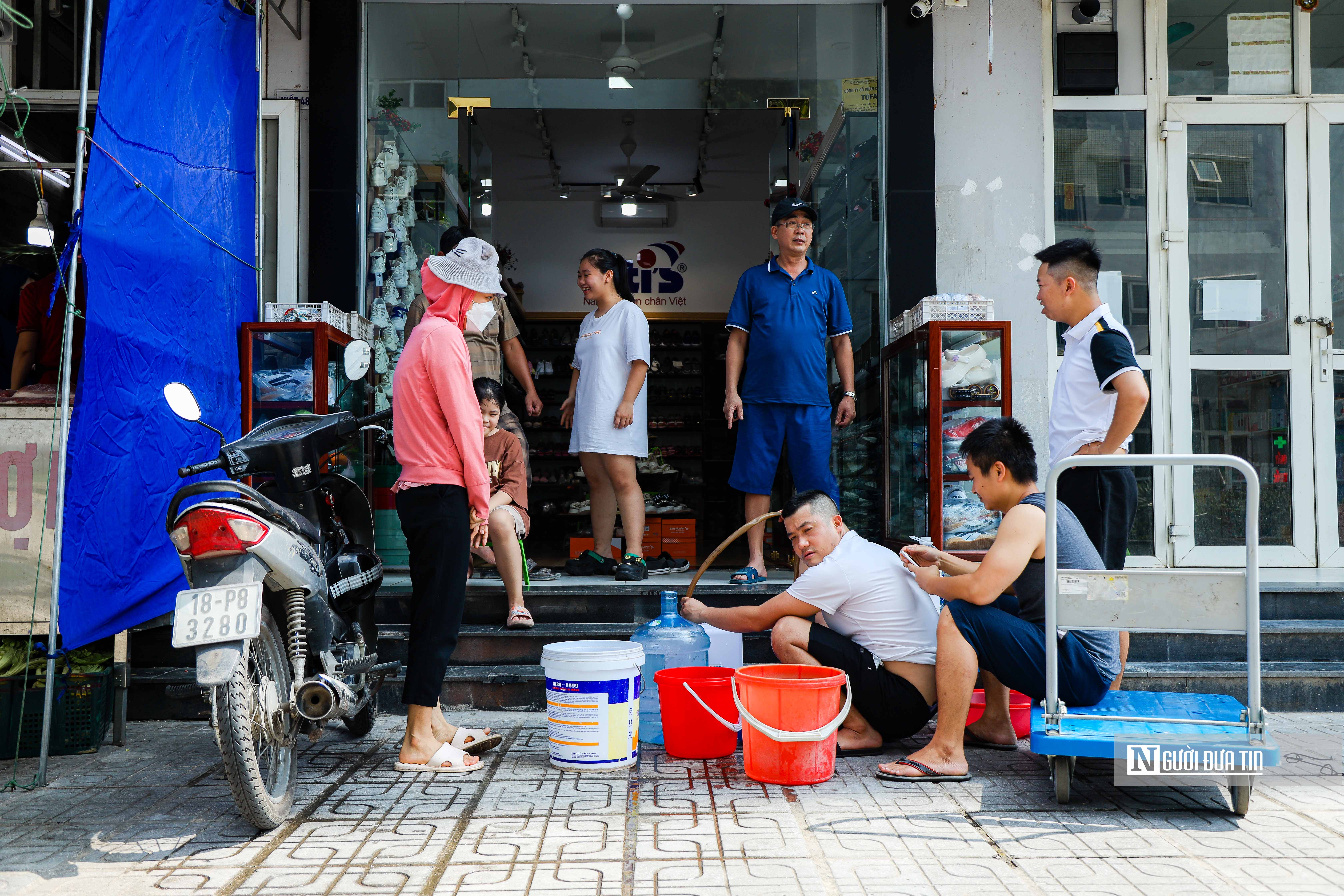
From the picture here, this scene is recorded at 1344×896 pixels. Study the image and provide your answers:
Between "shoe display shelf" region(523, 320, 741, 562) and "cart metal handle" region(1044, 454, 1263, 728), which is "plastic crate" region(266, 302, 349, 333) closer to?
"cart metal handle" region(1044, 454, 1263, 728)

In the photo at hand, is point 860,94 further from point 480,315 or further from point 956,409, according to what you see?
point 480,315

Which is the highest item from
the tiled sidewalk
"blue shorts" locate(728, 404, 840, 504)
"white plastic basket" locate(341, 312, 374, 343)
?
"white plastic basket" locate(341, 312, 374, 343)

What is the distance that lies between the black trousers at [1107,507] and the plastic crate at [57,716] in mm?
3757

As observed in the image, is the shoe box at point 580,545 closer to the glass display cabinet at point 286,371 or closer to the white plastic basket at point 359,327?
the white plastic basket at point 359,327

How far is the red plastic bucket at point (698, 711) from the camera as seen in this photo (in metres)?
3.54

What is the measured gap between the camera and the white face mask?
3.76m

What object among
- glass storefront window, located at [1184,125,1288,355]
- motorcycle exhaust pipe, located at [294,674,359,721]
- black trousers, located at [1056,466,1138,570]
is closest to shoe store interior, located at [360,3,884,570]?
glass storefront window, located at [1184,125,1288,355]

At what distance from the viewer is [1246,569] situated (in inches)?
114

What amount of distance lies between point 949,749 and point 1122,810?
54 centimetres

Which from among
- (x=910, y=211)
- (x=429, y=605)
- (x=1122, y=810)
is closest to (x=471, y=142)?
(x=910, y=211)

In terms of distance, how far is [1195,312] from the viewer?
5.86m

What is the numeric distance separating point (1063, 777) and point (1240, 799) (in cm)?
49

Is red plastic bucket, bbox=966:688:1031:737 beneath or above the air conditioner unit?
beneath

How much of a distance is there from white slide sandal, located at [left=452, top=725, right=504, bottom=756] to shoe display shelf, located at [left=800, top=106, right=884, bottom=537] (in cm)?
280
